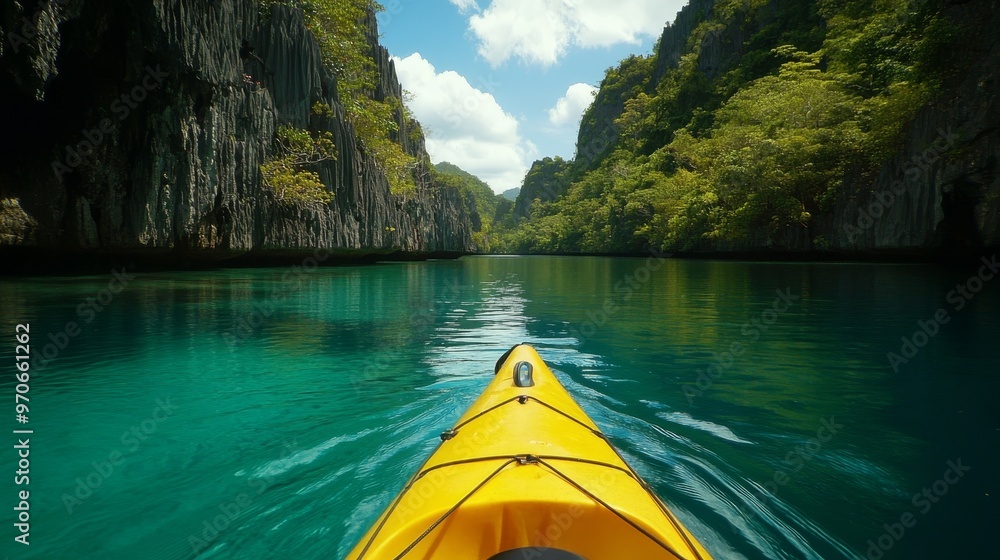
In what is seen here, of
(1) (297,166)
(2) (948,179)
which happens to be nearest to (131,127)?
(1) (297,166)

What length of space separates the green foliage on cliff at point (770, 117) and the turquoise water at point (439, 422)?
14719 mm

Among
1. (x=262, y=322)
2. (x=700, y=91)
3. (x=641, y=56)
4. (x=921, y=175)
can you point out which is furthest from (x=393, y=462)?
(x=641, y=56)

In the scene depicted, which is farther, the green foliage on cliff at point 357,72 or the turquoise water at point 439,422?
the green foliage on cliff at point 357,72

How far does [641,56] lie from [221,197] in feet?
336

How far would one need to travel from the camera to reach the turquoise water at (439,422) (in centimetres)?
300

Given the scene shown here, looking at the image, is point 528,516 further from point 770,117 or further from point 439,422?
point 770,117

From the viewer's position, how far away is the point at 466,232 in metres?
68.2

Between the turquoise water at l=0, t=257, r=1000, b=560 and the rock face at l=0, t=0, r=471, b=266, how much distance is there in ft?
15.3

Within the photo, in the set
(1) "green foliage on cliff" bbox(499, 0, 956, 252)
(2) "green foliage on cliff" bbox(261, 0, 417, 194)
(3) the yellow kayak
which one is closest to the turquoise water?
(3) the yellow kayak

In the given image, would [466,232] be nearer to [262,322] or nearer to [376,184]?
[376,184]

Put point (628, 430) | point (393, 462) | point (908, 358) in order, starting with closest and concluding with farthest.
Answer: point (393, 462), point (628, 430), point (908, 358)

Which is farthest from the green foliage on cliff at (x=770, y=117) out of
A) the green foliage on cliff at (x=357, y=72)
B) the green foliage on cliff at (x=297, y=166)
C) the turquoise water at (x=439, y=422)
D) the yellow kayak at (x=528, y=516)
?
the green foliage on cliff at (x=297, y=166)

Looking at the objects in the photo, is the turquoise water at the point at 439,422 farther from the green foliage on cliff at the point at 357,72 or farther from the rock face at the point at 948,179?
the green foliage on cliff at the point at 357,72

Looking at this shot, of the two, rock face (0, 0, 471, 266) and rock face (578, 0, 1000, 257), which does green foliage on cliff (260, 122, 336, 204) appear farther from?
rock face (578, 0, 1000, 257)
